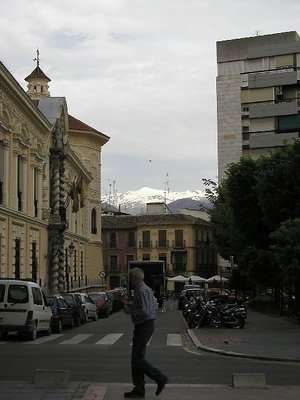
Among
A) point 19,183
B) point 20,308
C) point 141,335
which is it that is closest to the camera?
point 141,335

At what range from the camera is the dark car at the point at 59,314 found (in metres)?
26.9

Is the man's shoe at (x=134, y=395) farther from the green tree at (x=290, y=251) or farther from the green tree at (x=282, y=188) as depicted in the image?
the green tree at (x=282, y=188)

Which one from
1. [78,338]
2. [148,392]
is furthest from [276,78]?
[148,392]

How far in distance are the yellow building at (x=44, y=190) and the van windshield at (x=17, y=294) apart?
50.1 feet

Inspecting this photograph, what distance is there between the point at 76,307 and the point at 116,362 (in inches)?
636

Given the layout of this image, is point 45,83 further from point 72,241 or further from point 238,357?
point 238,357

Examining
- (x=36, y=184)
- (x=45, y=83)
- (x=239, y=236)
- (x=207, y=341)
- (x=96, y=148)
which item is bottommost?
(x=207, y=341)

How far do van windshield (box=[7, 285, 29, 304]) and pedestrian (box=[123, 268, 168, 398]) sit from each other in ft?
42.4

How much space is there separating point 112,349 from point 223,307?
33.0ft

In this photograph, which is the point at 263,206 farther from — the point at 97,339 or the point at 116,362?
the point at 116,362

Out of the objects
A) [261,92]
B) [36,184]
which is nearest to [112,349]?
[36,184]

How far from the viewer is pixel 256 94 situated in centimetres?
8156

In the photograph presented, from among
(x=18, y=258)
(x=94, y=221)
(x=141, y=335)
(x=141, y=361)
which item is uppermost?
(x=94, y=221)

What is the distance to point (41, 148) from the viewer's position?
161 feet
